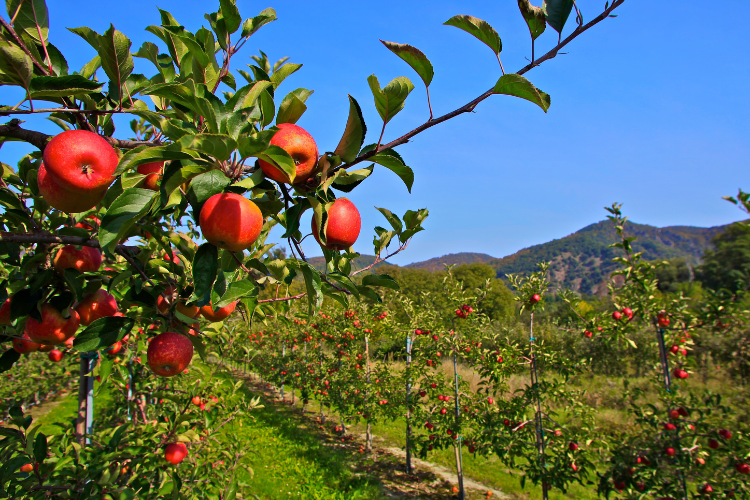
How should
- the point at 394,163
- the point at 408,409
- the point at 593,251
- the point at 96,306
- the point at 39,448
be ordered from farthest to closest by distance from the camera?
1. the point at 593,251
2. the point at 408,409
3. the point at 39,448
4. the point at 96,306
5. the point at 394,163

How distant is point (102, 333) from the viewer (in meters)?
1.19

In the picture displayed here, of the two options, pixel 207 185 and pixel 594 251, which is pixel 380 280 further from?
pixel 594 251

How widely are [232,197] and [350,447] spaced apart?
8.81m

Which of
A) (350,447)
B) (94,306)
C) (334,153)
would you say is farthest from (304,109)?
(350,447)

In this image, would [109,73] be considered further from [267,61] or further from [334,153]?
[334,153]

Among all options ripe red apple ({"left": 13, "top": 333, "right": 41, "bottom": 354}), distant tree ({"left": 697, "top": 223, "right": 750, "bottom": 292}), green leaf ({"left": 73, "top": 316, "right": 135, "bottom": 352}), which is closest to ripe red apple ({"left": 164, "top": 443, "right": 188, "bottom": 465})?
ripe red apple ({"left": 13, "top": 333, "right": 41, "bottom": 354})

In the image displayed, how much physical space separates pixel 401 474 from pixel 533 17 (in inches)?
307

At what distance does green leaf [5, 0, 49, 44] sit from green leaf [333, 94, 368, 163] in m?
0.79

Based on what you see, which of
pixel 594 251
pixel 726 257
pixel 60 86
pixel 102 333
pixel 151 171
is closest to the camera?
pixel 60 86

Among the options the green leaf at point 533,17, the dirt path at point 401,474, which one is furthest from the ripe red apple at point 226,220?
the dirt path at point 401,474

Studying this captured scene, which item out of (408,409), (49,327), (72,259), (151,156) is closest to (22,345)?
(49,327)

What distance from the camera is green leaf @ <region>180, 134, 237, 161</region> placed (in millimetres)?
726

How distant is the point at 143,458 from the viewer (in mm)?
2254

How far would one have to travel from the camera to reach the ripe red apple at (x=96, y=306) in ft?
5.37
